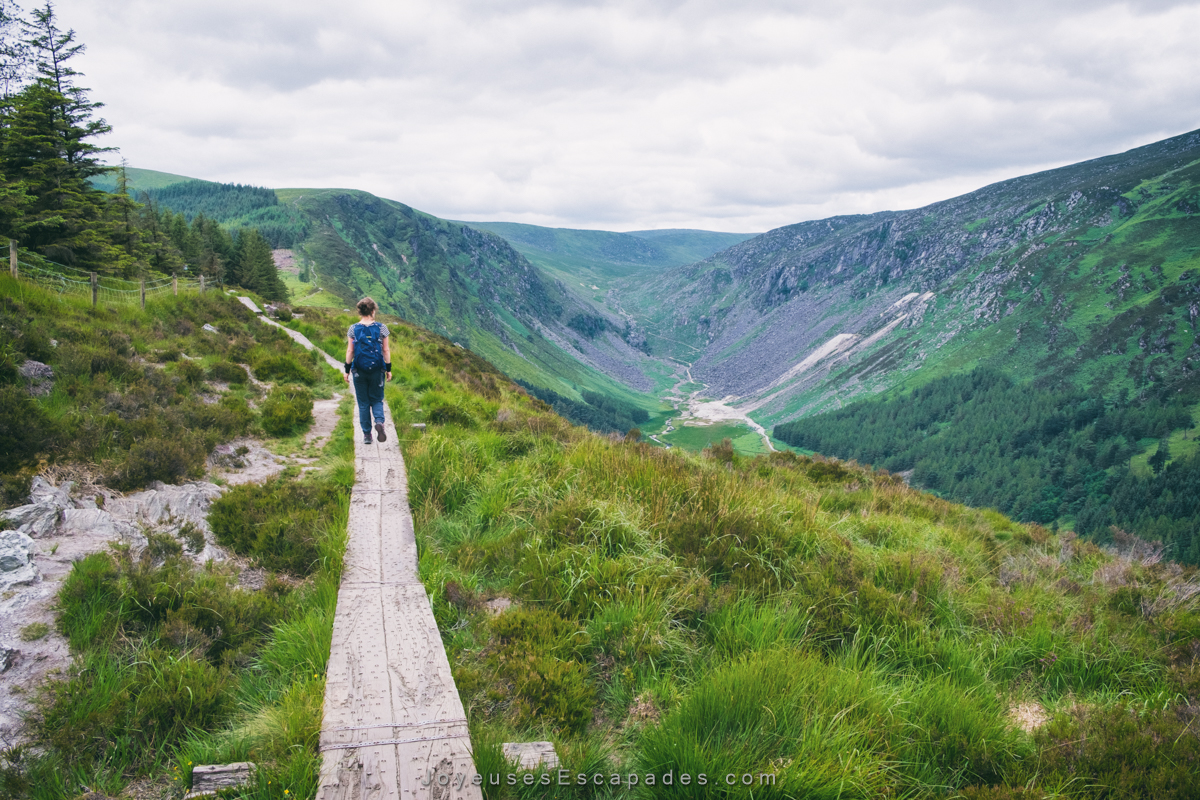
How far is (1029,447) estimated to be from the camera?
14800 centimetres

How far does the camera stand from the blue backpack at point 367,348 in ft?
29.8

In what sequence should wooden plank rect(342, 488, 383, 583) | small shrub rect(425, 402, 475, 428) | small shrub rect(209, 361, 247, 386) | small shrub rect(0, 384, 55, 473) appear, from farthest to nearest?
small shrub rect(209, 361, 247, 386), small shrub rect(425, 402, 475, 428), small shrub rect(0, 384, 55, 473), wooden plank rect(342, 488, 383, 583)

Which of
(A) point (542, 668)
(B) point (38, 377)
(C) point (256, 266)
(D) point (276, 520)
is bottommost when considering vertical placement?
(A) point (542, 668)

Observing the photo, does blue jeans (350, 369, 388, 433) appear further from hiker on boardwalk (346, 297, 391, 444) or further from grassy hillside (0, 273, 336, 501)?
grassy hillside (0, 273, 336, 501)

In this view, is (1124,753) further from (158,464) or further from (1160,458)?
(1160,458)

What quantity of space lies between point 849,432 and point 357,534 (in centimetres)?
18704

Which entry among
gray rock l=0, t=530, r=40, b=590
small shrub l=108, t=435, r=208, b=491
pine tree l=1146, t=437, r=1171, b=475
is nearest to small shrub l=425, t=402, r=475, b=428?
small shrub l=108, t=435, r=208, b=491

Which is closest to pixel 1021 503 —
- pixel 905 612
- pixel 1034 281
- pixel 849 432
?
pixel 849 432

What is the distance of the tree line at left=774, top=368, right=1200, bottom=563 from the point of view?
120 metres

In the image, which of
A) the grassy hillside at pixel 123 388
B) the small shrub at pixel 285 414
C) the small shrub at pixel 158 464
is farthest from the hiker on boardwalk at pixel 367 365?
the small shrub at pixel 158 464

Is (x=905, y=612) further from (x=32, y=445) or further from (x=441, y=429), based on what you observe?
(x=32, y=445)

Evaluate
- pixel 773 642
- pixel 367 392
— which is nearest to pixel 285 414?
pixel 367 392

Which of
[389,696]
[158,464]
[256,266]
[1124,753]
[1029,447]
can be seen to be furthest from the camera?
[1029,447]

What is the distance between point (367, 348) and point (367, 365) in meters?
0.30
